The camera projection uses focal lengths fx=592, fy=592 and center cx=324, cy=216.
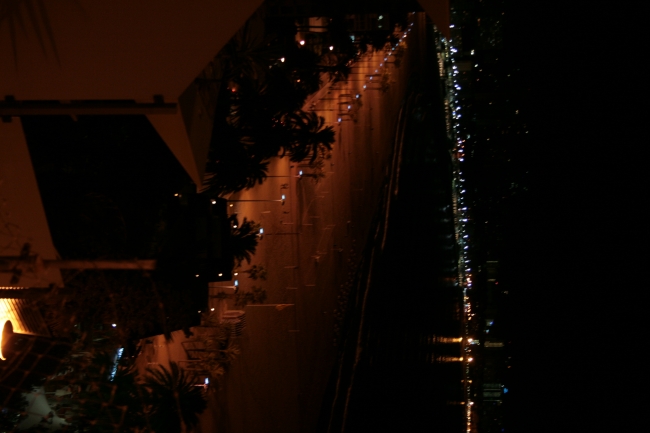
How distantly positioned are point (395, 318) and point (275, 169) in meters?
0.82

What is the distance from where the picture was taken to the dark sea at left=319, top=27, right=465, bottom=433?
2.24 m

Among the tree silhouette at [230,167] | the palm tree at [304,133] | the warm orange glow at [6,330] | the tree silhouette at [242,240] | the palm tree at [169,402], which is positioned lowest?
the palm tree at [169,402]

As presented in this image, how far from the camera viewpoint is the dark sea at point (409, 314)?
7.36ft

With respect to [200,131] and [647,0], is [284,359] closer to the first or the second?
[200,131]

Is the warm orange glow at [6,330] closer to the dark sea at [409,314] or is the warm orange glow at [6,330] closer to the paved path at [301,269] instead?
the paved path at [301,269]

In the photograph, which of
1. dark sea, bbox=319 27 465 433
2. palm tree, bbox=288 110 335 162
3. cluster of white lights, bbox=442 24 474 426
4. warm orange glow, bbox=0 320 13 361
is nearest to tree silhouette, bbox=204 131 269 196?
palm tree, bbox=288 110 335 162

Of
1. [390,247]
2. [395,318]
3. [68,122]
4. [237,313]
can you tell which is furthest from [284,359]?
[68,122]

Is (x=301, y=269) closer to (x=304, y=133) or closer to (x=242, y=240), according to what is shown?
(x=242, y=240)

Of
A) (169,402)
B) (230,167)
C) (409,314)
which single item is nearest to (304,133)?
(230,167)

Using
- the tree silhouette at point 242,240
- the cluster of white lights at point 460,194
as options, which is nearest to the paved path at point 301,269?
the tree silhouette at point 242,240

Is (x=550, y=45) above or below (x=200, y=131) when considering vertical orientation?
above

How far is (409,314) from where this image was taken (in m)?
2.49

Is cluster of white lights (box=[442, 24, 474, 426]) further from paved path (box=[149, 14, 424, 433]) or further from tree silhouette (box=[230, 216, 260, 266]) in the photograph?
tree silhouette (box=[230, 216, 260, 266])

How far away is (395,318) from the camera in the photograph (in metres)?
2.47
